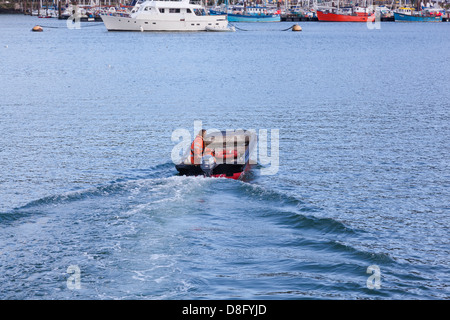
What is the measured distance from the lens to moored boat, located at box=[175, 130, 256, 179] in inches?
809

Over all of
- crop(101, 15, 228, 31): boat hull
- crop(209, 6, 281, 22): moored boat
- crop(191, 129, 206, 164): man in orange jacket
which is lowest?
crop(191, 129, 206, 164): man in orange jacket

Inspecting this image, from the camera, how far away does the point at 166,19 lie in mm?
116375

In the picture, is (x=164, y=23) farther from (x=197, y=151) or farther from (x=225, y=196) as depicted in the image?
(x=225, y=196)

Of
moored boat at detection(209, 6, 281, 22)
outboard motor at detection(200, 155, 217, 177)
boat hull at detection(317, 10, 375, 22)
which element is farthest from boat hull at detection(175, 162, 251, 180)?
boat hull at detection(317, 10, 375, 22)

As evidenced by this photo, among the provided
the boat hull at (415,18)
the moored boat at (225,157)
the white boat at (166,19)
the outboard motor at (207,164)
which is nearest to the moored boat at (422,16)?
the boat hull at (415,18)

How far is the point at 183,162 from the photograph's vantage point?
21.2 metres

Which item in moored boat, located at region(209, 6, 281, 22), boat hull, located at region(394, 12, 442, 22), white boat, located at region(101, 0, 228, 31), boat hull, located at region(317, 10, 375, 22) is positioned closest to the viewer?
white boat, located at region(101, 0, 228, 31)

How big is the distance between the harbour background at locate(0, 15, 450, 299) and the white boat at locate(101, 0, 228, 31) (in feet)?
225

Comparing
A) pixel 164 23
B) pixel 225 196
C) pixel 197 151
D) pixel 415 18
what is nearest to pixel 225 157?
pixel 197 151

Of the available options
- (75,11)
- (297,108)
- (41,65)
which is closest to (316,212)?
(297,108)

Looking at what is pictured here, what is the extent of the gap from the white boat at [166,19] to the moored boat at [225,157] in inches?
3656

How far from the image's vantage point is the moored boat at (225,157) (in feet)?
67.4

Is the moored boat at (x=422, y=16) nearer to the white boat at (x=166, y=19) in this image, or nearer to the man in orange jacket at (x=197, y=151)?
the white boat at (x=166, y=19)

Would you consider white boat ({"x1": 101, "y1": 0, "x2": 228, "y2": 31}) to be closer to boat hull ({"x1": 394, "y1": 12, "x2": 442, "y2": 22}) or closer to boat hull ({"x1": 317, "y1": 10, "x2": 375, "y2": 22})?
boat hull ({"x1": 317, "y1": 10, "x2": 375, "y2": 22})
